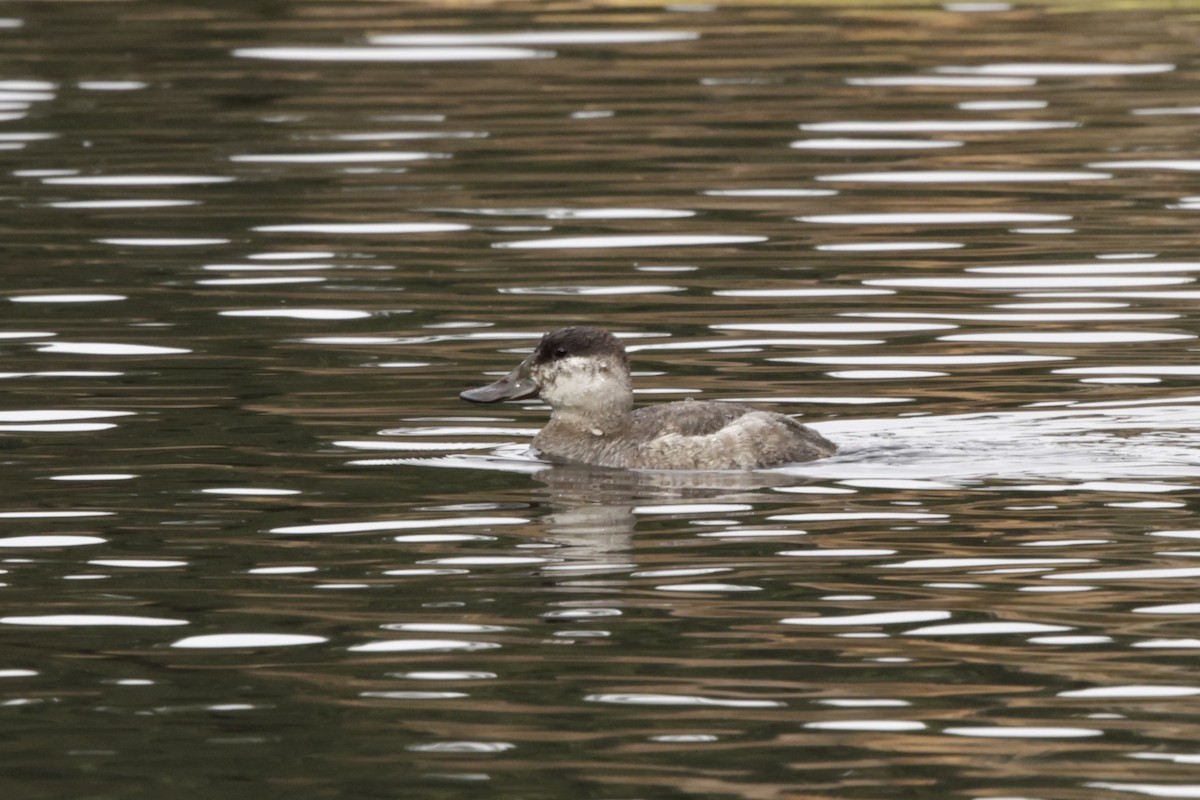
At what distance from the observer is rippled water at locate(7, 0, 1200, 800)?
27.4 feet

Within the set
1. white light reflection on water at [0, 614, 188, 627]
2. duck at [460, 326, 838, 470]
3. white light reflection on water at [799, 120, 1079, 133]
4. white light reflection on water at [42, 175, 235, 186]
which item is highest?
white light reflection on water at [799, 120, 1079, 133]

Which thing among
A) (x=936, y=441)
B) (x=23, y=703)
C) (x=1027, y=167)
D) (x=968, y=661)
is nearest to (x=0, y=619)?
(x=23, y=703)

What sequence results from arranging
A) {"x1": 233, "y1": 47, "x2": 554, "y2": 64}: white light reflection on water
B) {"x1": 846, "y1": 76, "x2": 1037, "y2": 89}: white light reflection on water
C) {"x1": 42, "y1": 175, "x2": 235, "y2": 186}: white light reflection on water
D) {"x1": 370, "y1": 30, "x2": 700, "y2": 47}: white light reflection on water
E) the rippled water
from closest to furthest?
the rippled water → {"x1": 42, "y1": 175, "x2": 235, "y2": 186}: white light reflection on water → {"x1": 846, "y1": 76, "x2": 1037, "y2": 89}: white light reflection on water → {"x1": 233, "y1": 47, "x2": 554, "y2": 64}: white light reflection on water → {"x1": 370, "y1": 30, "x2": 700, "y2": 47}: white light reflection on water

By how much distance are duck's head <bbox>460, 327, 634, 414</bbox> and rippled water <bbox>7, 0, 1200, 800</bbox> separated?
1.19 ft

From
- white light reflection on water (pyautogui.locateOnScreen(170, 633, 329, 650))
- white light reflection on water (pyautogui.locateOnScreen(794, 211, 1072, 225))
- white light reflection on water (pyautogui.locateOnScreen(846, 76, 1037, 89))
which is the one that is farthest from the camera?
white light reflection on water (pyautogui.locateOnScreen(846, 76, 1037, 89))

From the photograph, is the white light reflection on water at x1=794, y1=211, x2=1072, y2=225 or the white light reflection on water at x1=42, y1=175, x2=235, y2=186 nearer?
the white light reflection on water at x1=794, y1=211, x2=1072, y2=225

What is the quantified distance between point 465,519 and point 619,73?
16.7m

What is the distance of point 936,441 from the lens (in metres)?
12.7

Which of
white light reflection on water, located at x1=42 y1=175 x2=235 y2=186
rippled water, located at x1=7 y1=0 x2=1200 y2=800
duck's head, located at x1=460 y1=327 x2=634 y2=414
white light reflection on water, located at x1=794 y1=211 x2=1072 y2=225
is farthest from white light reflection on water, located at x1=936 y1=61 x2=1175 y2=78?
duck's head, located at x1=460 y1=327 x2=634 y2=414

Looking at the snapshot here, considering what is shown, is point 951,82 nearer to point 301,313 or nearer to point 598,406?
point 301,313

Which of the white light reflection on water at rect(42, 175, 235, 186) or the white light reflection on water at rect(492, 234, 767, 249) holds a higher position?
the white light reflection on water at rect(42, 175, 235, 186)

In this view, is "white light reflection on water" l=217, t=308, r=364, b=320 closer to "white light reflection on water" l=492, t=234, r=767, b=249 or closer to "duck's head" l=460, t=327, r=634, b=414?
"white light reflection on water" l=492, t=234, r=767, b=249

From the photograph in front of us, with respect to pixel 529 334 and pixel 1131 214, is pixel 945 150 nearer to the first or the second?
pixel 1131 214

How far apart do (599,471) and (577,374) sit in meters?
0.64
